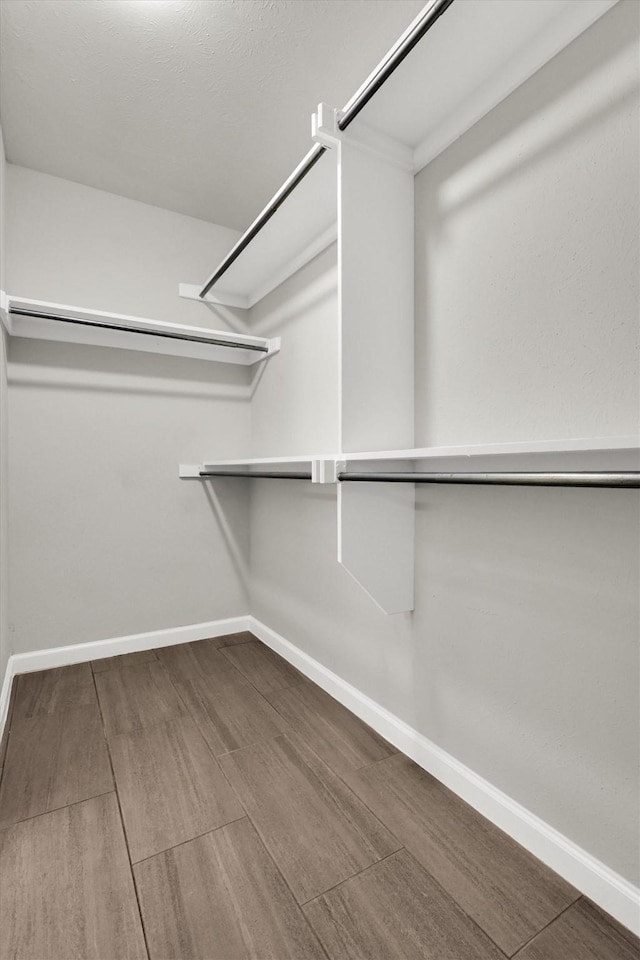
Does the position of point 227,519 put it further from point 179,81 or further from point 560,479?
point 560,479

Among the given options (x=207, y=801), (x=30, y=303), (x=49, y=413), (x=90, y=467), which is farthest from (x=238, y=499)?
(x=207, y=801)

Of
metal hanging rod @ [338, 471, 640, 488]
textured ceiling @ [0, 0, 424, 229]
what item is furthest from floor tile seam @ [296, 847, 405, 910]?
textured ceiling @ [0, 0, 424, 229]

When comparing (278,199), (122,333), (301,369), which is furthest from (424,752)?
(122,333)

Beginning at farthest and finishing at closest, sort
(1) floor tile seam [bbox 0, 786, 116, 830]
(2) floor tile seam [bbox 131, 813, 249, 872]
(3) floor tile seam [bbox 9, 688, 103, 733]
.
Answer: (3) floor tile seam [bbox 9, 688, 103, 733], (1) floor tile seam [bbox 0, 786, 116, 830], (2) floor tile seam [bbox 131, 813, 249, 872]

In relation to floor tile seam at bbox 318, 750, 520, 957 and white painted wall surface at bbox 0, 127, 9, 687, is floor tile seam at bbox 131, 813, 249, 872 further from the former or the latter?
white painted wall surface at bbox 0, 127, 9, 687

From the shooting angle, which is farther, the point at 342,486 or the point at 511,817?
the point at 342,486

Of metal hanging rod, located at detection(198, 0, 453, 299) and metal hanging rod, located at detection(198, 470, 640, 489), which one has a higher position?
metal hanging rod, located at detection(198, 0, 453, 299)

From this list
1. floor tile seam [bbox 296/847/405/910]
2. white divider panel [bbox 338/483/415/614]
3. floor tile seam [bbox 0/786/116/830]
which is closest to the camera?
floor tile seam [bbox 296/847/405/910]

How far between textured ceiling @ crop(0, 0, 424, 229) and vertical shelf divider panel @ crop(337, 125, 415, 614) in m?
0.41

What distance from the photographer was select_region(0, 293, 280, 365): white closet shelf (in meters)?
1.87

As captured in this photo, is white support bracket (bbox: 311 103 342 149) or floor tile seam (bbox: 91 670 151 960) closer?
floor tile seam (bbox: 91 670 151 960)

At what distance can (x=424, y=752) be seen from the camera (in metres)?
1.43

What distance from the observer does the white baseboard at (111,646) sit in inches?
82.5

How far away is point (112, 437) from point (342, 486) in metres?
1.44
